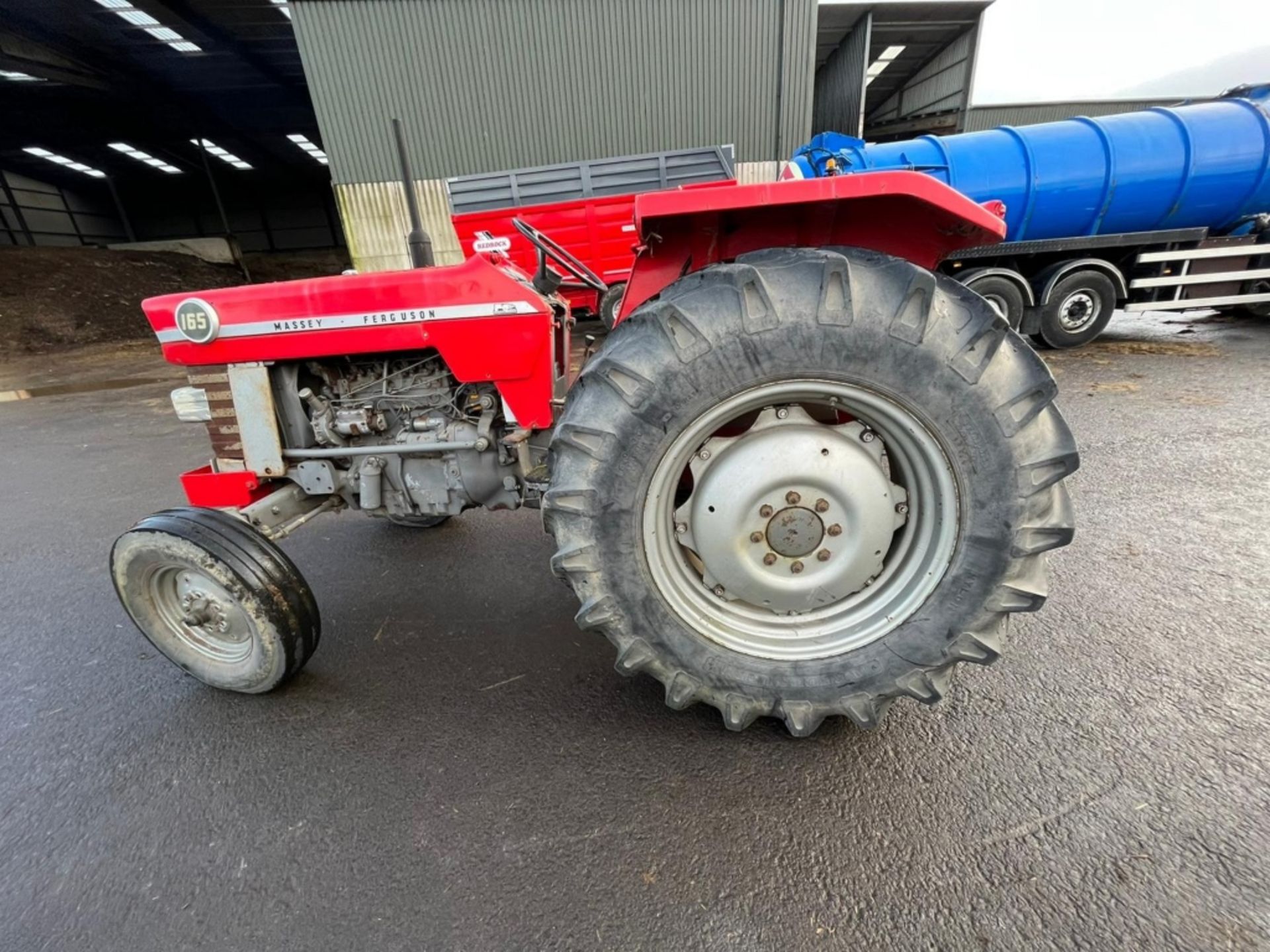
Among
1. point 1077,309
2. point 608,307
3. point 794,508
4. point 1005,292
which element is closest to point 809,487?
point 794,508

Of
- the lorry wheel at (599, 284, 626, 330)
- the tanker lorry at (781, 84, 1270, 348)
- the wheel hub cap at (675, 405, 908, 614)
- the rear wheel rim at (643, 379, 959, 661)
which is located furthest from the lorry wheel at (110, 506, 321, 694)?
the tanker lorry at (781, 84, 1270, 348)

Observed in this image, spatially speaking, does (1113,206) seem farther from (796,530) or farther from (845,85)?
(845,85)

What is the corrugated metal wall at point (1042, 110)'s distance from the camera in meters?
16.3

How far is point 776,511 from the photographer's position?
61.9 inches

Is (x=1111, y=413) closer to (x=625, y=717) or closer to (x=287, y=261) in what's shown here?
(x=625, y=717)

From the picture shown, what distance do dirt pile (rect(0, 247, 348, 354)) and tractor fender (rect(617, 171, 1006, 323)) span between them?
17.3 metres

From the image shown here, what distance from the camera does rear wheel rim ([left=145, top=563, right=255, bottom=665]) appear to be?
1855 millimetres

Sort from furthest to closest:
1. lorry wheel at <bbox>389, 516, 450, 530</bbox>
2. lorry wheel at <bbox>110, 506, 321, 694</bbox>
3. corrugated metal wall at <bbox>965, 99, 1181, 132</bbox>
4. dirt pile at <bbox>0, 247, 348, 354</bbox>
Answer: corrugated metal wall at <bbox>965, 99, 1181, 132</bbox> < dirt pile at <bbox>0, 247, 348, 354</bbox> < lorry wheel at <bbox>389, 516, 450, 530</bbox> < lorry wheel at <bbox>110, 506, 321, 694</bbox>

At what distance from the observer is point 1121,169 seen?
20.5ft

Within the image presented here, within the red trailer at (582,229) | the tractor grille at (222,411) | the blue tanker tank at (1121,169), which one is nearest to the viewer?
the tractor grille at (222,411)

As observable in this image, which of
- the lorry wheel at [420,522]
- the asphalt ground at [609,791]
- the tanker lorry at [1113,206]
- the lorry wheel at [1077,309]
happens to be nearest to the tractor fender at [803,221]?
the asphalt ground at [609,791]

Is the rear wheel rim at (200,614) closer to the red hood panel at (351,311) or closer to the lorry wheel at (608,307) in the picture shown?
the red hood panel at (351,311)

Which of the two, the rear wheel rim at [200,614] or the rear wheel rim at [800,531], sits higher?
the rear wheel rim at [800,531]

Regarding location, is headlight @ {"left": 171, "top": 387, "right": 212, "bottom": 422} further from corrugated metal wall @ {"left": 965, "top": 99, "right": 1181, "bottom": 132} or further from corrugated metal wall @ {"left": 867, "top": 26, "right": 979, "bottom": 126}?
corrugated metal wall @ {"left": 867, "top": 26, "right": 979, "bottom": 126}
